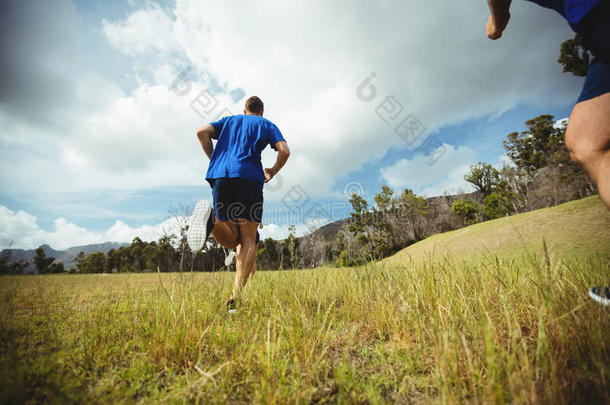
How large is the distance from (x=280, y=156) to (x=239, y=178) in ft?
2.02

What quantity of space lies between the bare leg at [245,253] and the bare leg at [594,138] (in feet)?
7.87

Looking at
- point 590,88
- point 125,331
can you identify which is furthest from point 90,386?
point 590,88

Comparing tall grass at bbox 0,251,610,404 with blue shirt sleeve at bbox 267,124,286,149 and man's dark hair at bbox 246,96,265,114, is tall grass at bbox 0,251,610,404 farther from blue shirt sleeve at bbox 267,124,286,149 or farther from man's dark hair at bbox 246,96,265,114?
man's dark hair at bbox 246,96,265,114

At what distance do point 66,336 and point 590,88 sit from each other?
3.13m

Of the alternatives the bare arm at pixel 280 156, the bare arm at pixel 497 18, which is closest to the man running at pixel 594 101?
the bare arm at pixel 497 18

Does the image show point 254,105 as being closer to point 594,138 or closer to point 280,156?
point 280,156

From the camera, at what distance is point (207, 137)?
2654mm

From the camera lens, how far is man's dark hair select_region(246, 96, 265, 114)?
297 cm

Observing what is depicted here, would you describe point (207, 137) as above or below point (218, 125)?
below

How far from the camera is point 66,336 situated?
1.34 m

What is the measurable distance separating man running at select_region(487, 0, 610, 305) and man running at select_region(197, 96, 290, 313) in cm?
222

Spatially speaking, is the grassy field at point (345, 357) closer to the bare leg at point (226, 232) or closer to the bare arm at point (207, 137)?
the bare leg at point (226, 232)

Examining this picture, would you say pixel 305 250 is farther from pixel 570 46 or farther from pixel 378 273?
pixel 378 273

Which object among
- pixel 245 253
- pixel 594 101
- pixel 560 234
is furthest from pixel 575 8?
pixel 560 234
